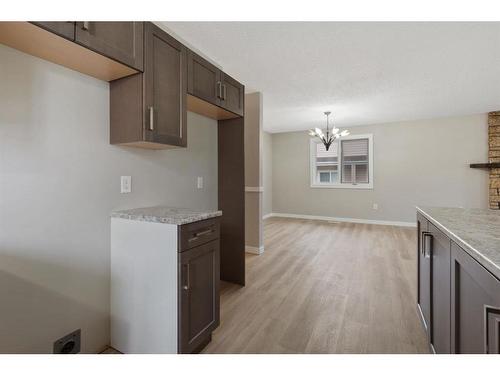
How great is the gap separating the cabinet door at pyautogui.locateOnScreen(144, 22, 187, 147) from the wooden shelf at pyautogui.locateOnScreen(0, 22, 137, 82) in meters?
0.16

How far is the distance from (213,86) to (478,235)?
2.01 metres

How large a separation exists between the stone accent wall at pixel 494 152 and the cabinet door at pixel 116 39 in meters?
6.67

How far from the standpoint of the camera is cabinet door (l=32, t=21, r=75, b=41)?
1026 mm

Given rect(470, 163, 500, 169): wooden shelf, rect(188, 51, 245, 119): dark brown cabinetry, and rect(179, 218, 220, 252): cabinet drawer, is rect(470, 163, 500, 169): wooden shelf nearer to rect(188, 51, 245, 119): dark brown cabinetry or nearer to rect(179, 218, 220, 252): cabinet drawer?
rect(188, 51, 245, 119): dark brown cabinetry

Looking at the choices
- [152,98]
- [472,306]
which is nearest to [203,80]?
[152,98]

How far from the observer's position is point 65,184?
1384 mm

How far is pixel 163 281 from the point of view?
140cm

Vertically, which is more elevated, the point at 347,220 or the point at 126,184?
the point at 126,184

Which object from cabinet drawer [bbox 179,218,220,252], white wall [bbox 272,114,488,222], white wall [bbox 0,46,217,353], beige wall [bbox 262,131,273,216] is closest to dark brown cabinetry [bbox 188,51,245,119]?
white wall [bbox 0,46,217,353]

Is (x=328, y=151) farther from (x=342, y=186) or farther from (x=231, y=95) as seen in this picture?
(x=231, y=95)

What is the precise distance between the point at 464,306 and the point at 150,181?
1985 mm

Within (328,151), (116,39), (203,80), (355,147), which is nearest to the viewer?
(116,39)

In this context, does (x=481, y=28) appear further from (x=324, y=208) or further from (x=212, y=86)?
(x=324, y=208)

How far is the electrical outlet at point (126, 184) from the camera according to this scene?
169 centimetres
